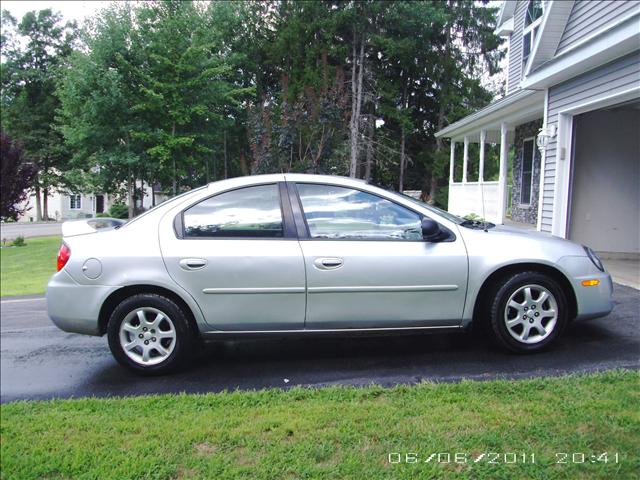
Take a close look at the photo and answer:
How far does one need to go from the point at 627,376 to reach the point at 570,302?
0.87m

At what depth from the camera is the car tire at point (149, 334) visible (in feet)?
13.5

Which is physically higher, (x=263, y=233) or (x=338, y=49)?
(x=338, y=49)

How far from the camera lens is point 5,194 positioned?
70.7 ft

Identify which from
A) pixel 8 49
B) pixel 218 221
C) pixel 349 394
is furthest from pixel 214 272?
pixel 8 49

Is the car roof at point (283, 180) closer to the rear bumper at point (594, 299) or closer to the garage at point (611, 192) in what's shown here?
the rear bumper at point (594, 299)

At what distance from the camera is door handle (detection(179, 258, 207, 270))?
4078 millimetres

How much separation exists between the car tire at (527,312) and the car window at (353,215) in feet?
2.83

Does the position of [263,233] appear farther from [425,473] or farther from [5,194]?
[5,194]

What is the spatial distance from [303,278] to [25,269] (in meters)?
12.9

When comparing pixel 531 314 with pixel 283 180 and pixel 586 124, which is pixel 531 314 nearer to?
pixel 283 180

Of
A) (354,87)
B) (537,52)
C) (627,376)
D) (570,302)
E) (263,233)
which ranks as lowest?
(627,376)

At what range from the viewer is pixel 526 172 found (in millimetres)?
13609

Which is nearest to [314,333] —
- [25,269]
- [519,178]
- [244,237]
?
[244,237]
